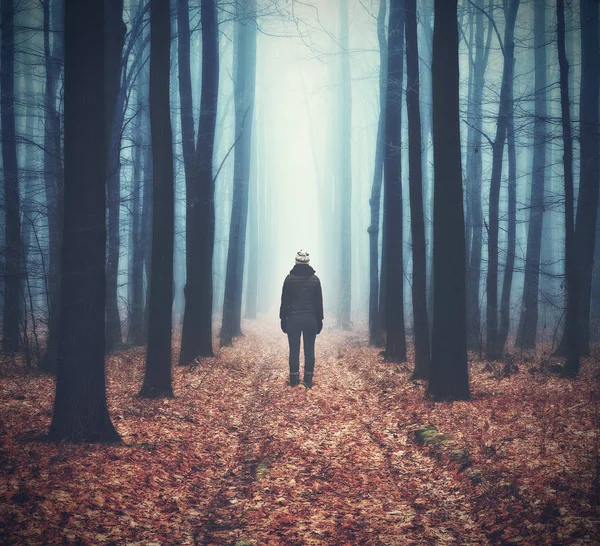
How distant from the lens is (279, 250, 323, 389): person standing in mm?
9680

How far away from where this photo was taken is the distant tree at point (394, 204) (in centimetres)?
1191

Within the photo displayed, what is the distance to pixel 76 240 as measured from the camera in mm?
5566

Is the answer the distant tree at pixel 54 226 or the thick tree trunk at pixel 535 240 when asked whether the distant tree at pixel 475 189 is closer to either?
the thick tree trunk at pixel 535 240

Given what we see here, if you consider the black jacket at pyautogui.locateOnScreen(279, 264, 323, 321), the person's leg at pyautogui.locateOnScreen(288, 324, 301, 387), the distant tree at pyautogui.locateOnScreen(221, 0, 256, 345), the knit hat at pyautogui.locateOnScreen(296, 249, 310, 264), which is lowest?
the person's leg at pyautogui.locateOnScreen(288, 324, 301, 387)

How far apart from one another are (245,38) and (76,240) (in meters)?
16.1

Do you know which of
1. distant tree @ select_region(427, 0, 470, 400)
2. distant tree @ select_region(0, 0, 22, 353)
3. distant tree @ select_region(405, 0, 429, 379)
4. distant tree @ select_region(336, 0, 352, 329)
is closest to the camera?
distant tree @ select_region(427, 0, 470, 400)

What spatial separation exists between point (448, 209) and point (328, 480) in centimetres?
490

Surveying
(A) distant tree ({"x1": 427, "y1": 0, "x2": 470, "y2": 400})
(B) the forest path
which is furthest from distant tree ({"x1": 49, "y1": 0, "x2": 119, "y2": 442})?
(A) distant tree ({"x1": 427, "y1": 0, "x2": 470, "y2": 400})

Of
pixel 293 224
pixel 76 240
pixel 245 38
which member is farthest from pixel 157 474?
pixel 293 224

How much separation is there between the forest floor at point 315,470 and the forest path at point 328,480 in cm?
2

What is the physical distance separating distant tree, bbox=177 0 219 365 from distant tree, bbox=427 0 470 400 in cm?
629

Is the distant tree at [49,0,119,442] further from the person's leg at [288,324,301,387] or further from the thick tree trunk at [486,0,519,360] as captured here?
the thick tree trunk at [486,0,519,360]

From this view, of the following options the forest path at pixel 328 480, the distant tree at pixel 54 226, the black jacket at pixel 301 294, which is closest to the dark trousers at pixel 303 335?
the black jacket at pixel 301 294

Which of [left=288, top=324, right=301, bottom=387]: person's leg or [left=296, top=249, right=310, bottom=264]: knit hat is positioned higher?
[left=296, top=249, right=310, bottom=264]: knit hat
